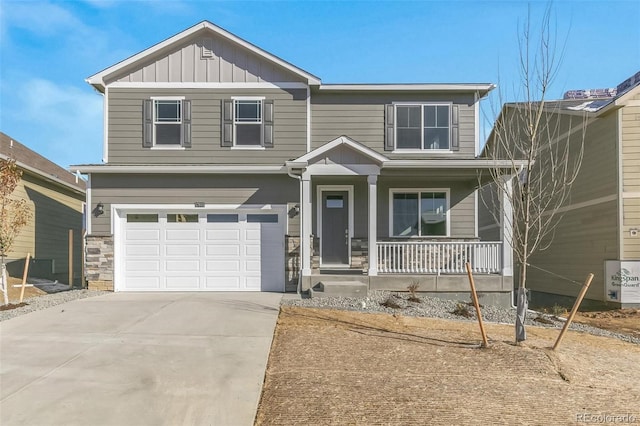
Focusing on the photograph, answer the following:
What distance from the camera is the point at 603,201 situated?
43.5 feet

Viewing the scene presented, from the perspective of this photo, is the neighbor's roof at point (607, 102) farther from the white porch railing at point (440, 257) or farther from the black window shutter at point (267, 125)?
the black window shutter at point (267, 125)

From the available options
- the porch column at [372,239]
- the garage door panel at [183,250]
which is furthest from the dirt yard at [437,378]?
the garage door panel at [183,250]

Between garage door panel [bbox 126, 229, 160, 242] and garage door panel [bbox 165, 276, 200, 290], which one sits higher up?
garage door panel [bbox 126, 229, 160, 242]

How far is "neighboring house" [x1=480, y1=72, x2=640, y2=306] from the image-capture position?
12.4 m

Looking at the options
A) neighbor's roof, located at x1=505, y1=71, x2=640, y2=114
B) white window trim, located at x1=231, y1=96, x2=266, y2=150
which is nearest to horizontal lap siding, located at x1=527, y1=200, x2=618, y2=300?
neighbor's roof, located at x1=505, y1=71, x2=640, y2=114

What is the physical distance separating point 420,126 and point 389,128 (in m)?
0.89

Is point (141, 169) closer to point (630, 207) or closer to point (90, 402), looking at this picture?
point (90, 402)

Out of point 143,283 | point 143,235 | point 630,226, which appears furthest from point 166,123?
point 630,226

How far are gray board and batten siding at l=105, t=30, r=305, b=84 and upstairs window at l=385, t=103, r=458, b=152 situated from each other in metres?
2.91

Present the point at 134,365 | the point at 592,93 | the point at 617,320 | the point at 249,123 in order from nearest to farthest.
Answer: the point at 134,365
the point at 617,320
the point at 249,123
the point at 592,93

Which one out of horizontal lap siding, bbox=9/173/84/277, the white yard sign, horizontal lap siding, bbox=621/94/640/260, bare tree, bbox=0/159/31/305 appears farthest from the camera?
horizontal lap siding, bbox=9/173/84/277

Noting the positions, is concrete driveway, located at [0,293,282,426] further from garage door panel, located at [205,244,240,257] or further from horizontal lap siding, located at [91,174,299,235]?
horizontal lap siding, located at [91,174,299,235]

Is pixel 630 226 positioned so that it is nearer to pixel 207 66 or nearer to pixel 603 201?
pixel 603 201

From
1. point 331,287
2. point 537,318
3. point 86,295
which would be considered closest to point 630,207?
point 537,318
